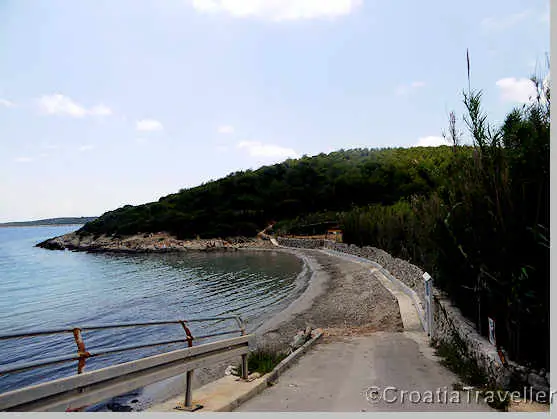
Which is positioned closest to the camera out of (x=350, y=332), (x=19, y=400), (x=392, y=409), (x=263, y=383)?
(x=19, y=400)

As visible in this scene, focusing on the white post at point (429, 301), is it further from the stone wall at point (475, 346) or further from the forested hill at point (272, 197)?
the forested hill at point (272, 197)

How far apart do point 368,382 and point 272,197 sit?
80.7 metres

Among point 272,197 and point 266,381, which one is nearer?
point 266,381

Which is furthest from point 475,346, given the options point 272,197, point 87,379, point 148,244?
point 272,197

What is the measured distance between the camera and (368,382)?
6.32m

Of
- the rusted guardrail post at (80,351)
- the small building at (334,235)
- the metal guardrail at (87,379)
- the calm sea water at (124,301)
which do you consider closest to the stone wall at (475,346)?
the metal guardrail at (87,379)

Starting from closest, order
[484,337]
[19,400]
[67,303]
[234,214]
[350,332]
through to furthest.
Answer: [19,400], [484,337], [350,332], [67,303], [234,214]

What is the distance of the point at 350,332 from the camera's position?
40.2 feet

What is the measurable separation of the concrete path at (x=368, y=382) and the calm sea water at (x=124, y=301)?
259 inches

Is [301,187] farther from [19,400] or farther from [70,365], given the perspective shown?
[19,400]

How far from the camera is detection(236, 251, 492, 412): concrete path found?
5199 millimetres

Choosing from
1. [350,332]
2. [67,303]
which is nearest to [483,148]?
[350,332]

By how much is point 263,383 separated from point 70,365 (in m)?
8.48

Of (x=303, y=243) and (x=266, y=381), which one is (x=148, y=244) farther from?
(x=266, y=381)
